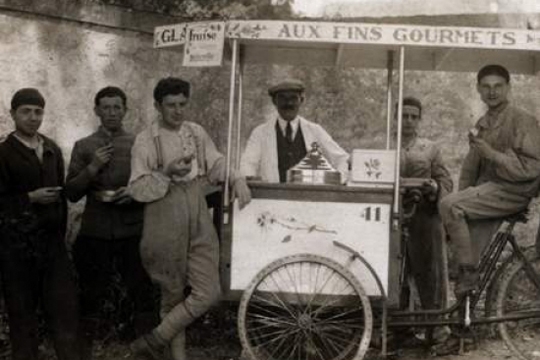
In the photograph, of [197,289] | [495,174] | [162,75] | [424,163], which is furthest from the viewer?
[162,75]

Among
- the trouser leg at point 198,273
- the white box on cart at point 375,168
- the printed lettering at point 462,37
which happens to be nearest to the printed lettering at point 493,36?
the printed lettering at point 462,37

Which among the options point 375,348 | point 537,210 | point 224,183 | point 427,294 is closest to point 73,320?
point 224,183

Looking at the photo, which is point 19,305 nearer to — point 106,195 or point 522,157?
point 106,195

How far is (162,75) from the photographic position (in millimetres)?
8094

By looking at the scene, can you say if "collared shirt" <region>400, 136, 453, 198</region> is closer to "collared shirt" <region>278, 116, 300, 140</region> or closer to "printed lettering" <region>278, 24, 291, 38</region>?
"collared shirt" <region>278, 116, 300, 140</region>

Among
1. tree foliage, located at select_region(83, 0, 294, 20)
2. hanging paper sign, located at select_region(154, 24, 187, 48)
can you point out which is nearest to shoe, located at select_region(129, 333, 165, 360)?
hanging paper sign, located at select_region(154, 24, 187, 48)

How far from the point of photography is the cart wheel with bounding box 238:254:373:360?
542cm

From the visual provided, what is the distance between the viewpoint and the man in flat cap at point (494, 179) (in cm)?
569

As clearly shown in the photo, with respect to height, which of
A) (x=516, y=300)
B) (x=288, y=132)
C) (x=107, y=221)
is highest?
(x=288, y=132)

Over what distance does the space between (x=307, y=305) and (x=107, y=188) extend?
5.87ft

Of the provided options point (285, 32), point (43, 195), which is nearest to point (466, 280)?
point (285, 32)

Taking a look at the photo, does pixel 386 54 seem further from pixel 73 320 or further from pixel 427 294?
pixel 73 320

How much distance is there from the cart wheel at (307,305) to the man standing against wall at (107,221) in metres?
1.12

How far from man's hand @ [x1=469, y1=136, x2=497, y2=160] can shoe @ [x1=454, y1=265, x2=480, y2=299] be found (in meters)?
0.76
